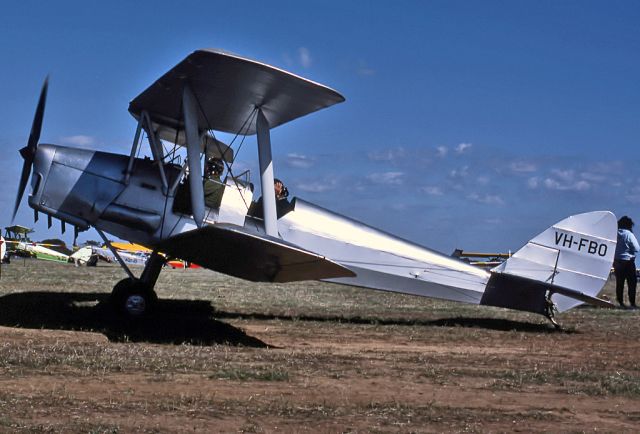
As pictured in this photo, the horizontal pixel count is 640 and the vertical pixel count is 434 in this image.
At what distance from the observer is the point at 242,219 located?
32.5ft

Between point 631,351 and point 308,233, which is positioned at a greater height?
point 308,233

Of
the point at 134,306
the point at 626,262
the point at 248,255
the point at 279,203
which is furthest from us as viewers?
the point at 626,262

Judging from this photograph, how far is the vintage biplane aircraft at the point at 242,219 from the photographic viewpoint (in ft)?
28.4

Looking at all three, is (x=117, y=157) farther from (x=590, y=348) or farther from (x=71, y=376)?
(x=590, y=348)

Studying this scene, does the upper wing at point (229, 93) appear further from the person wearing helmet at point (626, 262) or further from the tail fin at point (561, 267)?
the person wearing helmet at point (626, 262)

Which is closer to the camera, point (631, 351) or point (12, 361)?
point (12, 361)

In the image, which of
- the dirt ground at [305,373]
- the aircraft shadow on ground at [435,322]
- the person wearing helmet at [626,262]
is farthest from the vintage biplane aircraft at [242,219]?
the person wearing helmet at [626,262]

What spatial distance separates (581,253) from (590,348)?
2517 mm

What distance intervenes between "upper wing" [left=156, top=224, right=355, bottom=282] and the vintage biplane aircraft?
2 cm

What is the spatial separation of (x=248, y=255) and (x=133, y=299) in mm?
1688

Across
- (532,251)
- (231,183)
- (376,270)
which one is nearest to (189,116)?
(231,183)

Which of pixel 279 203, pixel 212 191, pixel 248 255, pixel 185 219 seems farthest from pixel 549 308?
pixel 185 219

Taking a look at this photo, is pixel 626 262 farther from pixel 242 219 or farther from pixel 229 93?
pixel 229 93

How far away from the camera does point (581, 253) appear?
11109 millimetres
